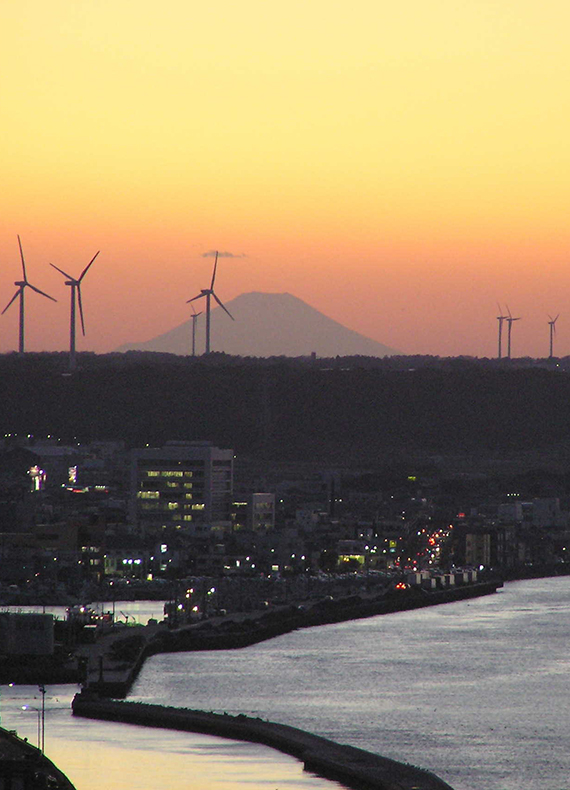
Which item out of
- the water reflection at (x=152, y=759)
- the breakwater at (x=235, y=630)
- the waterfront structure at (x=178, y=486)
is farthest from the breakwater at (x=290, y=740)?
the waterfront structure at (x=178, y=486)

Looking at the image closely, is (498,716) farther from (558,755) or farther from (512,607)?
(512,607)

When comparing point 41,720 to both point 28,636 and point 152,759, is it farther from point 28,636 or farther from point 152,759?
point 28,636

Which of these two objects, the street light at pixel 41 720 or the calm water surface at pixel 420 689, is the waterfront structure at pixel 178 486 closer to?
the calm water surface at pixel 420 689

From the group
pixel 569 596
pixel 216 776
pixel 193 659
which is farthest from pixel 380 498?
pixel 216 776

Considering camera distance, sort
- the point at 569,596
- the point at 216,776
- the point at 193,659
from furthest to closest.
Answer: the point at 569,596 < the point at 193,659 < the point at 216,776

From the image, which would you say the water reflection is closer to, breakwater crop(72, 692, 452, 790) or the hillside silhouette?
breakwater crop(72, 692, 452, 790)

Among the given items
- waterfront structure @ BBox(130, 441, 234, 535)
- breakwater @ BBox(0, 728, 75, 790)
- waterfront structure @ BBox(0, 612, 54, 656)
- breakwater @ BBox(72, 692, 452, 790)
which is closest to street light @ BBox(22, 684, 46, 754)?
breakwater @ BBox(72, 692, 452, 790)
